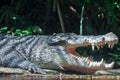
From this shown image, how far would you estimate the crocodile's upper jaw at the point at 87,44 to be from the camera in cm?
528

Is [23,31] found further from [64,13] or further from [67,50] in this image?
[67,50]

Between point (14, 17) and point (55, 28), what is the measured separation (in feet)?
2.94

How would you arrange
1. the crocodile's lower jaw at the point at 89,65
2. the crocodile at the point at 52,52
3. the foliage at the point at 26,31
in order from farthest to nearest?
the foliage at the point at 26,31 → the crocodile at the point at 52,52 → the crocodile's lower jaw at the point at 89,65

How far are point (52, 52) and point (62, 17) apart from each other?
2.42 m

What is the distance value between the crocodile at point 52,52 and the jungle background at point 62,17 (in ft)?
5.54

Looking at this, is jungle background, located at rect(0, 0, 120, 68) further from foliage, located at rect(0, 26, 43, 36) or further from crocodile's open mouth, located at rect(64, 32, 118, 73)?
crocodile's open mouth, located at rect(64, 32, 118, 73)

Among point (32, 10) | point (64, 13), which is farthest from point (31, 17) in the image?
point (64, 13)

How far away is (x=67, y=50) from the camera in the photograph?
5.68 meters

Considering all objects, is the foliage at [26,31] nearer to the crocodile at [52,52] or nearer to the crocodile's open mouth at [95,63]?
the crocodile at [52,52]

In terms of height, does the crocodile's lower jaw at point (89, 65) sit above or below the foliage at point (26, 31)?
above

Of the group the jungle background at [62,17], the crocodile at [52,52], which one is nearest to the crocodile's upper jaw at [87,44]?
the crocodile at [52,52]

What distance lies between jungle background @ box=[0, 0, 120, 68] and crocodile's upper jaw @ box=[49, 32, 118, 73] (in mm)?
1827

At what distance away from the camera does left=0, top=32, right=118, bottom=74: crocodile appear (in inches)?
212

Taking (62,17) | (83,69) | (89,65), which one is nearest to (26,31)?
(62,17)
